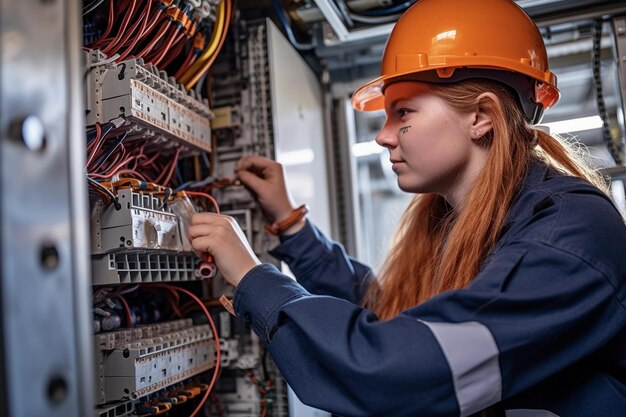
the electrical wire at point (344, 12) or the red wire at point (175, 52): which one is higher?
the electrical wire at point (344, 12)

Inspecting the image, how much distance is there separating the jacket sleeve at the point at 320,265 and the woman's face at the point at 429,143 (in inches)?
16.2

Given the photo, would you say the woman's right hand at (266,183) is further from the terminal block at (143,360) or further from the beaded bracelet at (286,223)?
the terminal block at (143,360)

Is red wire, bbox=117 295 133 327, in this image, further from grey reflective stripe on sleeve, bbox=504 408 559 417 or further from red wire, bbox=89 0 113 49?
grey reflective stripe on sleeve, bbox=504 408 559 417

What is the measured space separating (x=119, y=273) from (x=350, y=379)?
0.52 metres

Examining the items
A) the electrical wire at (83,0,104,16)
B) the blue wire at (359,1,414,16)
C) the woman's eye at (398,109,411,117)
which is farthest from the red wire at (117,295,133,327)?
the blue wire at (359,1,414,16)

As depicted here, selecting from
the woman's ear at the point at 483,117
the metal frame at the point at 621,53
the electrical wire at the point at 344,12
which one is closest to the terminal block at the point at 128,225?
the woman's ear at the point at 483,117

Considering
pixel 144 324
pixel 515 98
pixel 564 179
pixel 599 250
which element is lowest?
pixel 144 324

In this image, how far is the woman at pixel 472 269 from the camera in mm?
916

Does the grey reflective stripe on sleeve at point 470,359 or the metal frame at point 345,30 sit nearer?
the grey reflective stripe on sleeve at point 470,359

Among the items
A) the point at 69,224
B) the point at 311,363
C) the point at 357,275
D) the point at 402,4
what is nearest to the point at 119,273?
the point at 311,363

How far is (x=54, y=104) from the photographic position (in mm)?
553

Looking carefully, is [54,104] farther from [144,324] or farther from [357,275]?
[357,275]

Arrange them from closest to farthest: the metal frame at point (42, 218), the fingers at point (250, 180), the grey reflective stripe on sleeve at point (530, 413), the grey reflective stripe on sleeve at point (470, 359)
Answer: the metal frame at point (42, 218) → the grey reflective stripe on sleeve at point (470, 359) → the grey reflective stripe on sleeve at point (530, 413) → the fingers at point (250, 180)

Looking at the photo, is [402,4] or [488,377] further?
[402,4]
